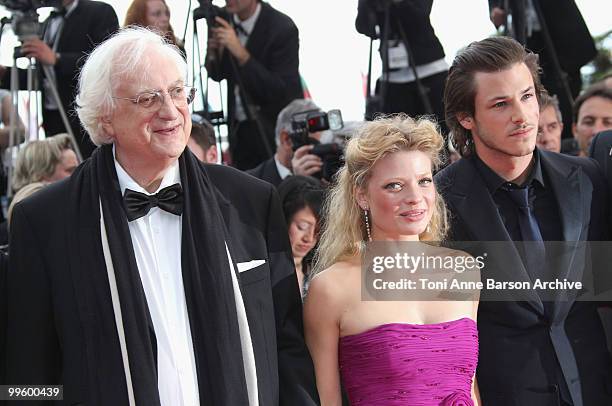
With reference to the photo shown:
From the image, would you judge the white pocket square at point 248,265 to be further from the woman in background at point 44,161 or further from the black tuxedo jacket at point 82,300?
the woman in background at point 44,161

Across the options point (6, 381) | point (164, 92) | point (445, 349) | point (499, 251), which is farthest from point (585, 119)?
point (6, 381)

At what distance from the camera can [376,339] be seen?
2.73 metres

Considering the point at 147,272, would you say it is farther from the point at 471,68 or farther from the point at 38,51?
the point at 38,51

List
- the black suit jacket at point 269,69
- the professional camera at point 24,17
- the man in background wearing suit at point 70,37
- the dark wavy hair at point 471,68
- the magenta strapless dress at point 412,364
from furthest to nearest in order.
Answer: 1. the black suit jacket at point 269,69
2. the man in background wearing suit at point 70,37
3. the professional camera at point 24,17
4. the dark wavy hair at point 471,68
5. the magenta strapless dress at point 412,364

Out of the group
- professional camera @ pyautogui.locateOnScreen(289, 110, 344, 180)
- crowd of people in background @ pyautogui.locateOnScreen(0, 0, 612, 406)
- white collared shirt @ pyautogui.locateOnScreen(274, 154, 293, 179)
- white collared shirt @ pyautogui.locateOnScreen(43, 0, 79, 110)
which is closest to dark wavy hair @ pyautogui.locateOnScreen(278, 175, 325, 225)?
professional camera @ pyautogui.locateOnScreen(289, 110, 344, 180)

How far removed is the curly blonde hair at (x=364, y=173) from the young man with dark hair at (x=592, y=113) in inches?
73.2

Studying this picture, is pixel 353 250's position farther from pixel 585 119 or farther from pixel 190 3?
pixel 190 3

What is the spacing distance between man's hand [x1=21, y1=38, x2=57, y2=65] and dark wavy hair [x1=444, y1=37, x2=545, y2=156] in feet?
7.73

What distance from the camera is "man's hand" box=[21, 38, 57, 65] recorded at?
4.61 meters

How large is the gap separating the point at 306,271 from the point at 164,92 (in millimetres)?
1703

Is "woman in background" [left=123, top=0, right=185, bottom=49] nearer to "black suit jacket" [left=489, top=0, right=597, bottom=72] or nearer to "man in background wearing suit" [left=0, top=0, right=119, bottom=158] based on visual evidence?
"man in background wearing suit" [left=0, top=0, right=119, bottom=158]

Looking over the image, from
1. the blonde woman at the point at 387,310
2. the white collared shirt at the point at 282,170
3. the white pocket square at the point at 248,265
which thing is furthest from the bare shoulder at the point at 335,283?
the white collared shirt at the point at 282,170

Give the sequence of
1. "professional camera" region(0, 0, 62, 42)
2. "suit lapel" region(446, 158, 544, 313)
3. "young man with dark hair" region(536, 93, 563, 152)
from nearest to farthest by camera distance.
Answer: "suit lapel" region(446, 158, 544, 313) → "young man with dark hair" region(536, 93, 563, 152) → "professional camera" region(0, 0, 62, 42)

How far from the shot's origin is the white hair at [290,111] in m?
4.54
